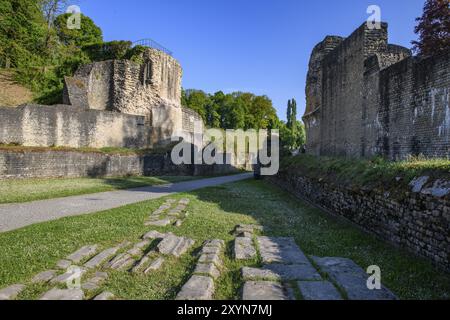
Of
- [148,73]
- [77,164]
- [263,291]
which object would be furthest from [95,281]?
[148,73]

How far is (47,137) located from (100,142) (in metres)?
3.43

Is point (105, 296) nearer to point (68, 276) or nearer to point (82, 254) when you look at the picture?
point (68, 276)

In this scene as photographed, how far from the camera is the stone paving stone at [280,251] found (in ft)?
17.1

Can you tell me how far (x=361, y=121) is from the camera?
564 inches

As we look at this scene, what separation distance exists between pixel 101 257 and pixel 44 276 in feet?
2.91

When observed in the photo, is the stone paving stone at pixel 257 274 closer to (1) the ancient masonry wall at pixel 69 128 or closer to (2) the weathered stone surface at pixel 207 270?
(2) the weathered stone surface at pixel 207 270

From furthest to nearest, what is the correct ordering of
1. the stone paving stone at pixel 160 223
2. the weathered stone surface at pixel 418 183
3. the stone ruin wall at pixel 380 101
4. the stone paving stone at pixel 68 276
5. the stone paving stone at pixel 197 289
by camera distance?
the stone ruin wall at pixel 380 101 < the stone paving stone at pixel 160 223 < the weathered stone surface at pixel 418 183 < the stone paving stone at pixel 68 276 < the stone paving stone at pixel 197 289

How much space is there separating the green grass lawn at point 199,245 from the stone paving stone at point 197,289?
11cm

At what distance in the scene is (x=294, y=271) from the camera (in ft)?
15.4

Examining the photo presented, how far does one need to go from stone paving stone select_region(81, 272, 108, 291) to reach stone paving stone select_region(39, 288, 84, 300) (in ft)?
0.52

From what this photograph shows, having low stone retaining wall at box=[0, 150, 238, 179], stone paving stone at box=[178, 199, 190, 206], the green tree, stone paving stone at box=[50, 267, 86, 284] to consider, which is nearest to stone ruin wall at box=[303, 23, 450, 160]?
stone paving stone at box=[178, 199, 190, 206]

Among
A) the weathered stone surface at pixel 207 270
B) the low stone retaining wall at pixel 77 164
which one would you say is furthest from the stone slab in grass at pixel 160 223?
the low stone retaining wall at pixel 77 164
